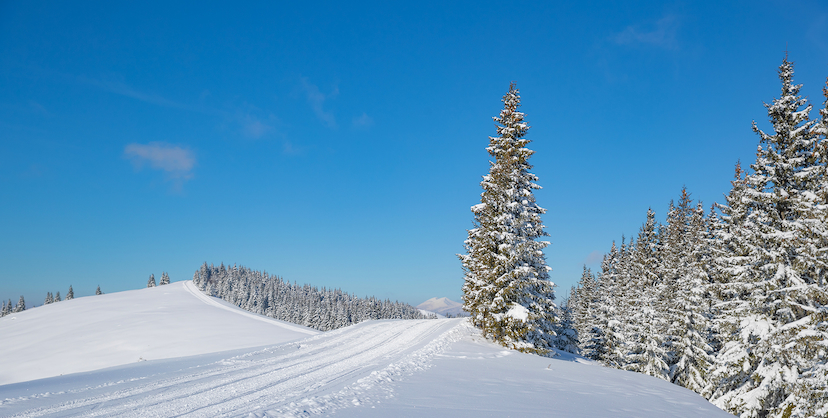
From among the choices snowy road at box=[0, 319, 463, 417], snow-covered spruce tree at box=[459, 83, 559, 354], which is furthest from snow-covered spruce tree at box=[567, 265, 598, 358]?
snowy road at box=[0, 319, 463, 417]

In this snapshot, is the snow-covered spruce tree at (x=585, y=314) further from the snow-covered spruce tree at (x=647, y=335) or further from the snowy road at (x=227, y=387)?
the snowy road at (x=227, y=387)

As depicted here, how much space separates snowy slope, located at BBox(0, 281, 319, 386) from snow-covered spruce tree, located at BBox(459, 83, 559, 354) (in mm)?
17899

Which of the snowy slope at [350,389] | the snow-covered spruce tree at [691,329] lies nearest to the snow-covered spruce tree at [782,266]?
the snowy slope at [350,389]

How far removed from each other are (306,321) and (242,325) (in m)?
61.9

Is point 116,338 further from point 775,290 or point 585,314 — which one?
point 585,314

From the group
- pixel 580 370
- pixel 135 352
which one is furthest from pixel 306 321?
pixel 580 370

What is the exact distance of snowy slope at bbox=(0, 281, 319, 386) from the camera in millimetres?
31641

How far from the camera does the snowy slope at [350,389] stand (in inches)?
290

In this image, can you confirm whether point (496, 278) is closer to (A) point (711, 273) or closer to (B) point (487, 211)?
(B) point (487, 211)

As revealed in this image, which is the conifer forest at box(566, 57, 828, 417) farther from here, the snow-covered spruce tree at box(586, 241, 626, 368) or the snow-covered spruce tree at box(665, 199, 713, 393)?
the snow-covered spruce tree at box(586, 241, 626, 368)

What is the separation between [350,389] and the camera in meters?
8.96

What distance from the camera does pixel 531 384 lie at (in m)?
11.2

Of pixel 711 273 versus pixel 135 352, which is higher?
pixel 711 273

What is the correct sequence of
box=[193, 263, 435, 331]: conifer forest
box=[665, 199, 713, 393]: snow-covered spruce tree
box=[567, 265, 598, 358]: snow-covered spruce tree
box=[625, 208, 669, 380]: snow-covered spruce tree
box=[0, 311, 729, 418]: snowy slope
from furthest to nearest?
box=[193, 263, 435, 331]: conifer forest → box=[567, 265, 598, 358]: snow-covered spruce tree → box=[625, 208, 669, 380]: snow-covered spruce tree → box=[665, 199, 713, 393]: snow-covered spruce tree → box=[0, 311, 729, 418]: snowy slope
